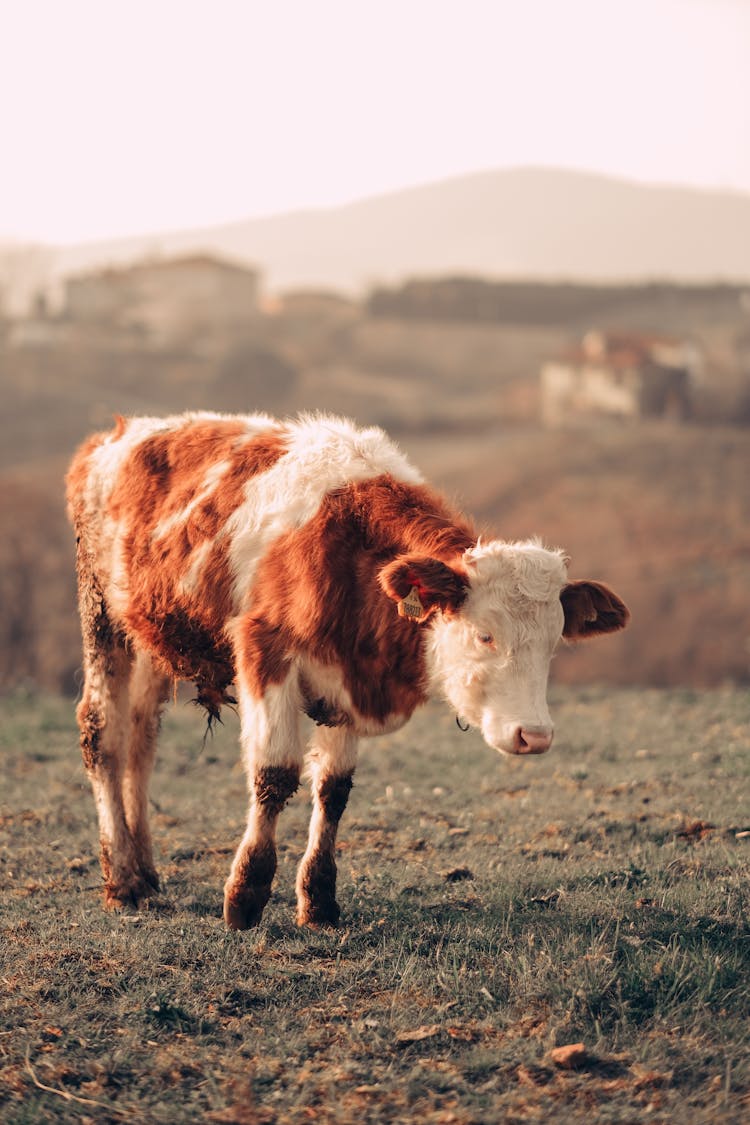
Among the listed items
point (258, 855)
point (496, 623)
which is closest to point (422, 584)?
point (496, 623)

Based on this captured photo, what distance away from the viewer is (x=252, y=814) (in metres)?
6.89

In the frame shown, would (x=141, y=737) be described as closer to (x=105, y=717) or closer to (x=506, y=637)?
(x=105, y=717)

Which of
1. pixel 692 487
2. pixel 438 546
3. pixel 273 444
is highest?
pixel 273 444

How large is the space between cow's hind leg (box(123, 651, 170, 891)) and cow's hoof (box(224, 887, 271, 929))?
3.98ft

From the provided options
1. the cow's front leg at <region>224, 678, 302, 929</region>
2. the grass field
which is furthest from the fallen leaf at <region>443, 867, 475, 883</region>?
the cow's front leg at <region>224, 678, 302, 929</region>

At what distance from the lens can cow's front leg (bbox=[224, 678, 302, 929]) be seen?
6773 millimetres

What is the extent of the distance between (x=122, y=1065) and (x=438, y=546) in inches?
115

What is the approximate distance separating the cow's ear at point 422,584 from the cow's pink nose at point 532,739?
2.34 feet

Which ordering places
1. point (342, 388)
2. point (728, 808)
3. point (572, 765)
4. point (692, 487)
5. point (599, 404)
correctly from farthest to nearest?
1. point (342, 388)
2. point (599, 404)
3. point (692, 487)
4. point (572, 765)
5. point (728, 808)

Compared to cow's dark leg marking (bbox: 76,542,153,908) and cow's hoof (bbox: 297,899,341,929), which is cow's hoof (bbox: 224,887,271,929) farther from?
cow's dark leg marking (bbox: 76,542,153,908)

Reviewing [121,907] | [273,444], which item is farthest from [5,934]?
[273,444]

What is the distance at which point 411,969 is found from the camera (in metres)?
6.02

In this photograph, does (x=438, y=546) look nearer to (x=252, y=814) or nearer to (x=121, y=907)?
(x=252, y=814)

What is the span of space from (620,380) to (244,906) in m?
67.5
